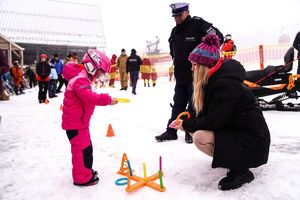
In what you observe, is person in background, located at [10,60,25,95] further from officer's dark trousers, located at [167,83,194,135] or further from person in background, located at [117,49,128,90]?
officer's dark trousers, located at [167,83,194,135]

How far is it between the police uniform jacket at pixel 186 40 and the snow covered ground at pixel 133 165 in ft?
3.28

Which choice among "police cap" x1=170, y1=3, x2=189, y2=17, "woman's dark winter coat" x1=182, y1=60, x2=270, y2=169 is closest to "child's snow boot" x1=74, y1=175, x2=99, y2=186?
"woman's dark winter coat" x1=182, y1=60, x2=270, y2=169

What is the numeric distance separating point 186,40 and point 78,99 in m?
1.88

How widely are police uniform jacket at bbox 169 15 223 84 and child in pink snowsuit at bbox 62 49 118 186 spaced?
4.97ft

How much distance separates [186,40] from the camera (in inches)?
144

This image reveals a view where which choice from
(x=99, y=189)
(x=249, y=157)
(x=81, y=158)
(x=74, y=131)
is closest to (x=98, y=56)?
(x=74, y=131)

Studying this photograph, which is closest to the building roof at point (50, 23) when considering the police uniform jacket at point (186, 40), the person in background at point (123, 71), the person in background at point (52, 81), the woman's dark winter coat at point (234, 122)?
the person in background at point (123, 71)

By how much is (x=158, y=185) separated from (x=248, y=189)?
76 centimetres

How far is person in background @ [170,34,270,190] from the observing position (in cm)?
219

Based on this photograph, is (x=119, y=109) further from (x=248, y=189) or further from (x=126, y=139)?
(x=248, y=189)

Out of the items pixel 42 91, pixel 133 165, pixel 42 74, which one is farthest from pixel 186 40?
pixel 42 91

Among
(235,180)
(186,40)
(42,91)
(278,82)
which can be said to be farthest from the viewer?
(42,91)

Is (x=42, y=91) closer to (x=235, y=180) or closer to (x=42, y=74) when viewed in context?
(x=42, y=74)

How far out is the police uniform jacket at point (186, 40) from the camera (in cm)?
358
